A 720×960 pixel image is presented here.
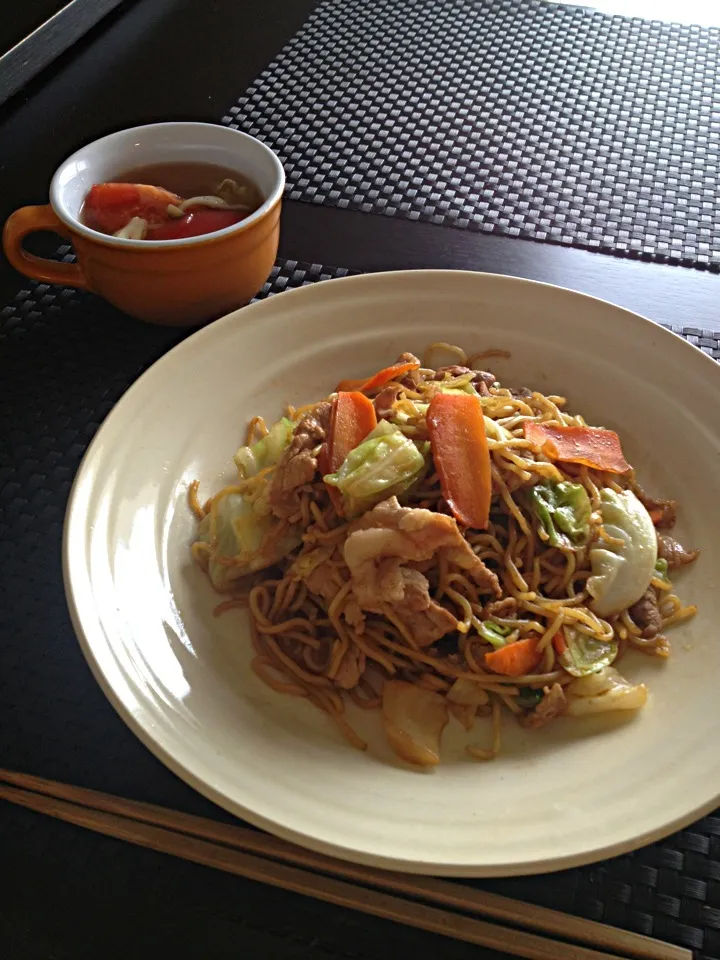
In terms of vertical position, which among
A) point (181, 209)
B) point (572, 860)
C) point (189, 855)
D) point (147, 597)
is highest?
point (181, 209)

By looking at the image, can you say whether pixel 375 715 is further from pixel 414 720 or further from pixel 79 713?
pixel 79 713

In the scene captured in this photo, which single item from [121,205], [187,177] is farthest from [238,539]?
[187,177]

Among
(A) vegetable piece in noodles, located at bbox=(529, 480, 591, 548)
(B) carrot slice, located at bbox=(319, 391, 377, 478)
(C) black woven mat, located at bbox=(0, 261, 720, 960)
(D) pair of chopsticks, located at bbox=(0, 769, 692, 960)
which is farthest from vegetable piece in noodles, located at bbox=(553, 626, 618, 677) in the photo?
(B) carrot slice, located at bbox=(319, 391, 377, 478)

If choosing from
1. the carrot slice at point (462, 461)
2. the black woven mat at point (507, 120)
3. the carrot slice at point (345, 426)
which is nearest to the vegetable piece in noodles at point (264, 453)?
the carrot slice at point (345, 426)

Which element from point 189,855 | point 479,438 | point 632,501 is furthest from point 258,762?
point 632,501

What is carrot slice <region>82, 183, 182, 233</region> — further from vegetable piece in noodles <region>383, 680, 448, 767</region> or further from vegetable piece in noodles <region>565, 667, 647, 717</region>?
vegetable piece in noodles <region>565, 667, 647, 717</region>

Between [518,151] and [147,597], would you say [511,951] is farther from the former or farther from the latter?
[518,151]
